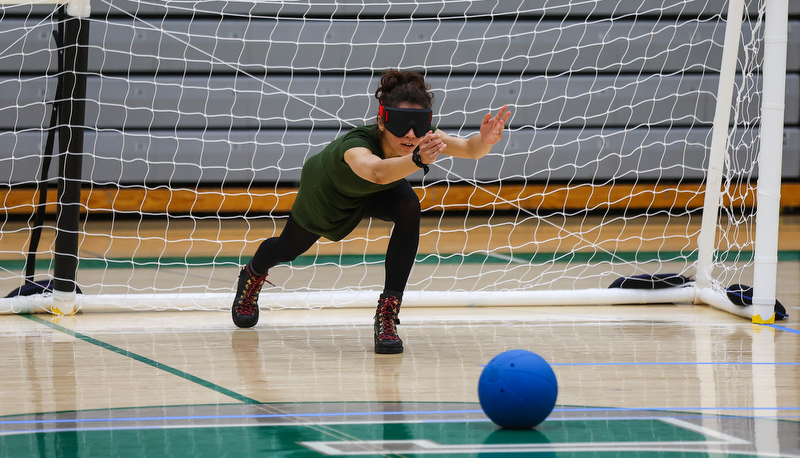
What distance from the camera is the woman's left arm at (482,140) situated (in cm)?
276

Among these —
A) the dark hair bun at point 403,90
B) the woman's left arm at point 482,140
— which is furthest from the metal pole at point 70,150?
the woman's left arm at point 482,140

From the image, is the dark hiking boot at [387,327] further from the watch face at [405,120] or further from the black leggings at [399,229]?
the watch face at [405,120]

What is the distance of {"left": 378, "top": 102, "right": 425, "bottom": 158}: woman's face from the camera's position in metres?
2.93

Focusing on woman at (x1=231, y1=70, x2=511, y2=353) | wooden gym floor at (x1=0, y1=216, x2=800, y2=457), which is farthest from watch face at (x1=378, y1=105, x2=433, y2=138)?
wooden gym floor at (x1=0, y1=216, x2=800, y2=457)

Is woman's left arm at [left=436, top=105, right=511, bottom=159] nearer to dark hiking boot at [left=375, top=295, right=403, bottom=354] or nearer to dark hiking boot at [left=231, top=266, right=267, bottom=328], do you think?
dark hiking boot at [left=375, top=295, right=403, bottom=354]

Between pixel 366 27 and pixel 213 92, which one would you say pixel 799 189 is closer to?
pixel 366 27

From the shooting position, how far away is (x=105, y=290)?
14.7 feet

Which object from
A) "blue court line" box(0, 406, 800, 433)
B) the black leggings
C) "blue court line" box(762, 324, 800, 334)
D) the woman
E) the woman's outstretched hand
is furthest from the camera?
"blue court line" box(762, 324, 800, 334)

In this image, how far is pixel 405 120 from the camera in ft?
9.56

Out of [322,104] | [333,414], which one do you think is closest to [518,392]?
[333,414]

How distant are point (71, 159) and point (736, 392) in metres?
2.68

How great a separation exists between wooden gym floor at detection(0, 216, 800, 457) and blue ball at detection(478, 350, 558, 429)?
42 mm

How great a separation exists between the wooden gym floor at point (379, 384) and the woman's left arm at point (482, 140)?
26.1 inches

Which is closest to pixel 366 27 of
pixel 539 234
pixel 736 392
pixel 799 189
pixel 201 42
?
pixel 201 42
